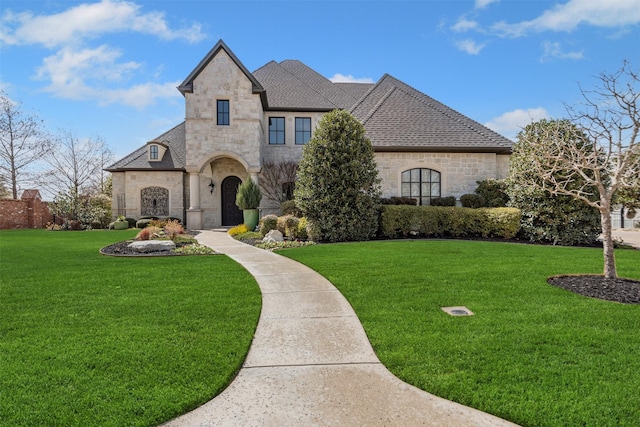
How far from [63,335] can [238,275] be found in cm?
341

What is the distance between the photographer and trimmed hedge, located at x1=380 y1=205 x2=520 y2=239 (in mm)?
13000

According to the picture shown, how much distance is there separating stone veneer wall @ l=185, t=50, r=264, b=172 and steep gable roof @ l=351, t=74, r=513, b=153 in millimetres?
5632

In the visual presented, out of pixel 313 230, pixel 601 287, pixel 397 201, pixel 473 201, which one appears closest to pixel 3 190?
pixel 313 230

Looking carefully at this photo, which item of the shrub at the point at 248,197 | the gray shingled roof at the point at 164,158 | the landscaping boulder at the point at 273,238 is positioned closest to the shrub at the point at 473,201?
the landscaping boulder at the point at 273,238

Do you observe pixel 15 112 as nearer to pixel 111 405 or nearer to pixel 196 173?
pixel 196 173

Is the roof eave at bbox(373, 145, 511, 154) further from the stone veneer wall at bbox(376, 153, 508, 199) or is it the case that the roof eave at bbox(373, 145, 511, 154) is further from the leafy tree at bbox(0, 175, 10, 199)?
the leafy tree at bbox(0, 175, 10, 199)

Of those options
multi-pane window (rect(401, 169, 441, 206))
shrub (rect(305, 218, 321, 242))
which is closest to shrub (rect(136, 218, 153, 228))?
shrub (rect(305, 218, 321, 242))

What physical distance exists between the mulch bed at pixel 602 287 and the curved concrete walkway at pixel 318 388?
390 centimetres

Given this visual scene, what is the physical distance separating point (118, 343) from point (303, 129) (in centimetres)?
1919

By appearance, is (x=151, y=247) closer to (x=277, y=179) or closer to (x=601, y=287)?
(x=277, y=179)

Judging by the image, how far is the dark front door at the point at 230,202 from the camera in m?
21.2

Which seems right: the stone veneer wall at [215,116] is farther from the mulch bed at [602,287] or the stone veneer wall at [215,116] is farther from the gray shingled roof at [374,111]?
the mulch bed at [602,287]

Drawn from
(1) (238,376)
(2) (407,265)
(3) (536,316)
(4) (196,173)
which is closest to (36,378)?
(1) (238,376)

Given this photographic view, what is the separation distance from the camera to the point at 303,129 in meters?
21.8
